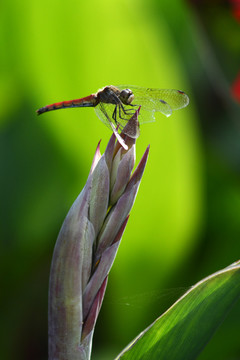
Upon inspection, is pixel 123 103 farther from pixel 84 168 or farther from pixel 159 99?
pixel 84 168

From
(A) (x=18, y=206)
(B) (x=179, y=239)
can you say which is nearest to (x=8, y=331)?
(A) (x=18, y=206)

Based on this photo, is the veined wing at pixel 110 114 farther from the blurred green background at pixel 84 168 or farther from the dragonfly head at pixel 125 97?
the blurred green background at pixel 84 168

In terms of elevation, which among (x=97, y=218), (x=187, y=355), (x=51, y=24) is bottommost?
(x=187, y=355)

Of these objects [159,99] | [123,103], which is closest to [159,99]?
[159,99]

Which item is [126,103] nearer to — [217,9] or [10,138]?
[10,138]

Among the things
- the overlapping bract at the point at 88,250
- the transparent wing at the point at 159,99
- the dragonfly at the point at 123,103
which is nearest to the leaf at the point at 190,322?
the overlapping bract at the point at 88,250

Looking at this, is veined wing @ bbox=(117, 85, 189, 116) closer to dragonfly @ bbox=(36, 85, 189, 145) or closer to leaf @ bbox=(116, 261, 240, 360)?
dragonfly @ bbox=(36, 85, 189, 145)
